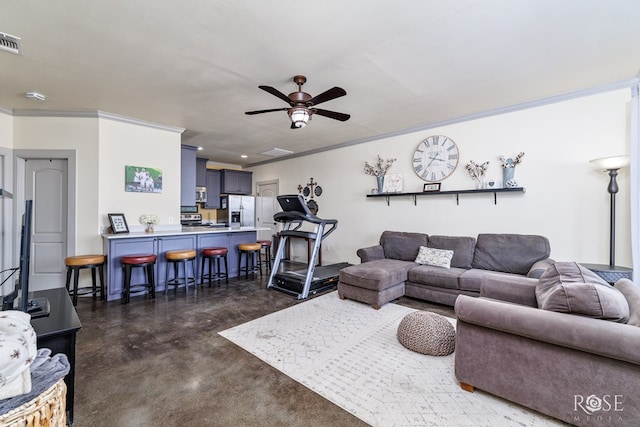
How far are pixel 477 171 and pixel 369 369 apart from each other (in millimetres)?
3471

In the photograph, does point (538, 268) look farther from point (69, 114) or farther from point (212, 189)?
point (212, 189)

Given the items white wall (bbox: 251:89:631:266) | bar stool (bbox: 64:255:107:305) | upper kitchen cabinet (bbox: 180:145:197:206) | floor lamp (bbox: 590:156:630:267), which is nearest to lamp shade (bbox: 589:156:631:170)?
floor lamp (bbox: 590:156:630:267)

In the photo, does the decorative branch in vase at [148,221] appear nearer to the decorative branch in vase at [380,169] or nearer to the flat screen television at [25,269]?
the flat screen television at [25,269]

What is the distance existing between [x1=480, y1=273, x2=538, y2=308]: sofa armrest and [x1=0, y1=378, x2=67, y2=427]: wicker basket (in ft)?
10.3

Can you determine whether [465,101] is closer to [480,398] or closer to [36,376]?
[480,398]

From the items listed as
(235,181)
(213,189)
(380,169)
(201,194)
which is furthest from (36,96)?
(380,169)

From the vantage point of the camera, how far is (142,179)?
466 cm

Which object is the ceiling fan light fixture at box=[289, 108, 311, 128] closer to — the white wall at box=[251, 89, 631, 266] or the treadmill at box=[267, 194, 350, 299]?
the treadmill at box=[267, 194, 350, 299]

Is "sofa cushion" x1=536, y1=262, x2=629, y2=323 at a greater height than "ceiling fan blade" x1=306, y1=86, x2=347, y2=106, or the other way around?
"ceiling fan blade" x1=306, y1=86, x2=347, y2=106

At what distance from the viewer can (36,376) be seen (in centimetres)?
112

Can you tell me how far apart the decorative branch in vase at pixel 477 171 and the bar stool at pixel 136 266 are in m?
4.93

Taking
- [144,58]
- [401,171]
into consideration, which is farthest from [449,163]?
[144,58]

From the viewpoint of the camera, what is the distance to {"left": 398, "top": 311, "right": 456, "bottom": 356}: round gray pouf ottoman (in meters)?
2.47

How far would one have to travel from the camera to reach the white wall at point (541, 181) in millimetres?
3410
